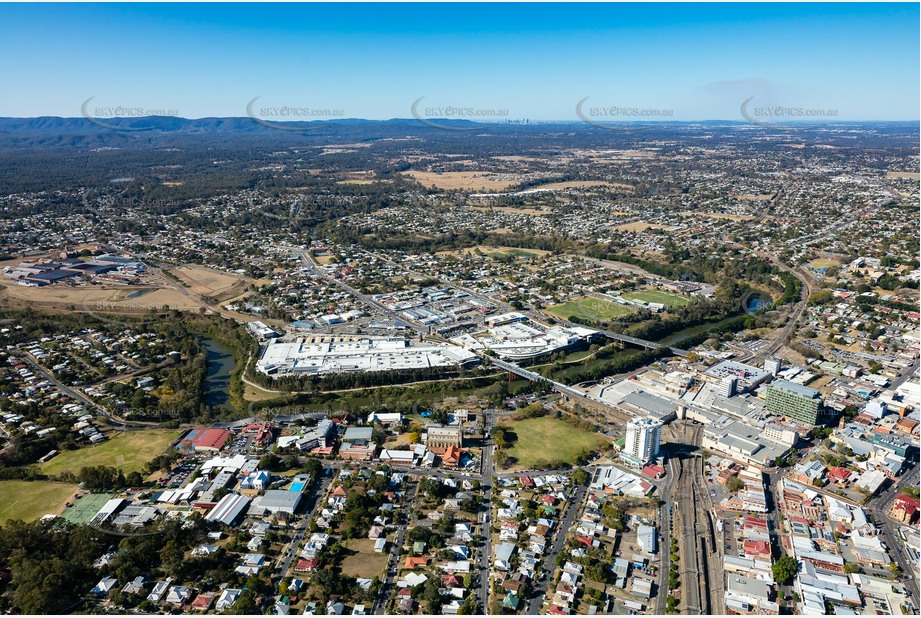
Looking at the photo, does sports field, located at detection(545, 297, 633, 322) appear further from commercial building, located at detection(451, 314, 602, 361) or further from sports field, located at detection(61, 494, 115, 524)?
sports field, located at detection(61, 494, 115, 524)

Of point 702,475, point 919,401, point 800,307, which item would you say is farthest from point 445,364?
point 800,307

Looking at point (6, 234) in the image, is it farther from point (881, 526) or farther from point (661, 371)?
point (881, 526)

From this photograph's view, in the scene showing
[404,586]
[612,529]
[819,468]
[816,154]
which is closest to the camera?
[404,586]

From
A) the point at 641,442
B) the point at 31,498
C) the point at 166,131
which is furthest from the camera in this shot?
the point at 166,131

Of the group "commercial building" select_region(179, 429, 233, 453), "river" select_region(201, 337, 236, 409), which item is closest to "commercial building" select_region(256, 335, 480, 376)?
"river" select_region(201, 337, 236, 409)

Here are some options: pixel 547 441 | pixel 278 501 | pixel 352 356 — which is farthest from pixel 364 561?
pixel 352 356

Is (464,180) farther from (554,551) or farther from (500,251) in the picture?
(554,551)
